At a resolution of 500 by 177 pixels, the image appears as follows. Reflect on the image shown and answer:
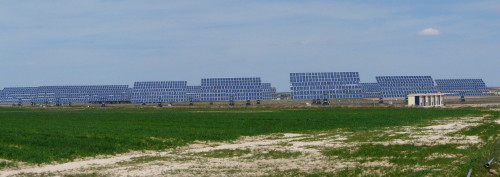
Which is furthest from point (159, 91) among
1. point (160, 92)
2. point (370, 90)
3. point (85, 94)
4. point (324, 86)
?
Answer: point (370, 90)

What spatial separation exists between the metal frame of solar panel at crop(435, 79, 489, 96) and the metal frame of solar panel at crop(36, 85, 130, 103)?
216ft

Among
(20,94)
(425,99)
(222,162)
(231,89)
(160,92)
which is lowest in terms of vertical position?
(222,162)

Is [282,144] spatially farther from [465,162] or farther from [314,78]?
[314,78]

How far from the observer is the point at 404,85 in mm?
112250

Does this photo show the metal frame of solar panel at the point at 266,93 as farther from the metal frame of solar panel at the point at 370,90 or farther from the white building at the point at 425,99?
the white building at the point at 425,99

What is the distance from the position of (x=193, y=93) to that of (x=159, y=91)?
6714mm

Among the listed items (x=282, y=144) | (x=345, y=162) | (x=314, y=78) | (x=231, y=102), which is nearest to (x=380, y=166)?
(x=345, y=162)

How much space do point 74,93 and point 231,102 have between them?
46670 millimetres

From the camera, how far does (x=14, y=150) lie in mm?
30484

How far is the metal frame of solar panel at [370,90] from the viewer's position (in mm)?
104894

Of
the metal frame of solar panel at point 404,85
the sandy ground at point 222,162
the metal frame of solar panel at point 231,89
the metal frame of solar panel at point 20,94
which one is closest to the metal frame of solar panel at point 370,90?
the metal frame of solar panel at point 404,85

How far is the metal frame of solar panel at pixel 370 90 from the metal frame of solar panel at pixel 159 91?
34325 millimetres

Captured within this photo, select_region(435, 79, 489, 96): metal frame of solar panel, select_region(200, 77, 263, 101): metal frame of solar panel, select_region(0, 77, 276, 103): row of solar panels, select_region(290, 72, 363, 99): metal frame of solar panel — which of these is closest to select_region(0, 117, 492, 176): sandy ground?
select_region(290, 72, 363, 99): metal frame of solar panel

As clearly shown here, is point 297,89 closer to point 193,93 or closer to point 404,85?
point 404,85
